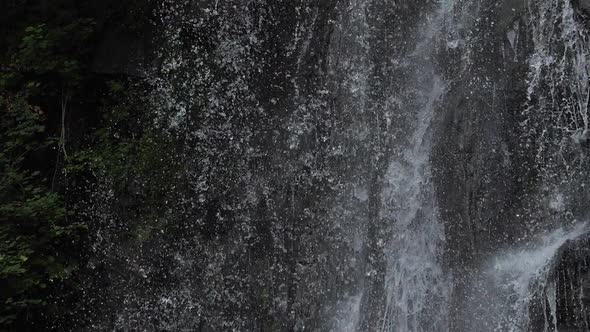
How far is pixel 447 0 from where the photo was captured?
5566mm

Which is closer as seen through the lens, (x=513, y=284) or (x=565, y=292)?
(x=565, y=292)

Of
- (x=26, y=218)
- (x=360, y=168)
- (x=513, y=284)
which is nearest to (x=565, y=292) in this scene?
(x=513, y=284)

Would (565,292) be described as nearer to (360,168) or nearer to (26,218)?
(360,168)

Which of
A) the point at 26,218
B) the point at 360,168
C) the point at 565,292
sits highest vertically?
the point at 360,168

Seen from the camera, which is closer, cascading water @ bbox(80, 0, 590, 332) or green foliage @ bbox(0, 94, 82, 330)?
green foliage @ bbox(0, 94, 82, 330)

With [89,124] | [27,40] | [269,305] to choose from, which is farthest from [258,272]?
[27,40]

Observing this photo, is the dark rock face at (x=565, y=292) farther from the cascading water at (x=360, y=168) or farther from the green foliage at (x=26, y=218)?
the green foliage at (x=26, y=218)

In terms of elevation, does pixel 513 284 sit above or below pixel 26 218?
below

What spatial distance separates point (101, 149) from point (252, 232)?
1.38 metres

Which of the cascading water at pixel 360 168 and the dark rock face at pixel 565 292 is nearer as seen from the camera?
the dark rock face at pixel 565 292

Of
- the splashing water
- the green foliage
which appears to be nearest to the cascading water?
the splashing water

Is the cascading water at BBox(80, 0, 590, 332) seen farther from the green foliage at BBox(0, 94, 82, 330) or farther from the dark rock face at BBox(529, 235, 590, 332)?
the green foliage at BBox(0, 94, 82, 330)

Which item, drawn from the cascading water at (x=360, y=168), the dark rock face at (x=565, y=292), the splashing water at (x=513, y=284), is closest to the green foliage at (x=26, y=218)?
the cascading water at (x=360, y=168)

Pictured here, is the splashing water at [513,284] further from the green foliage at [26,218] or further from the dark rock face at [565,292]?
the green foliage at [26,218]
